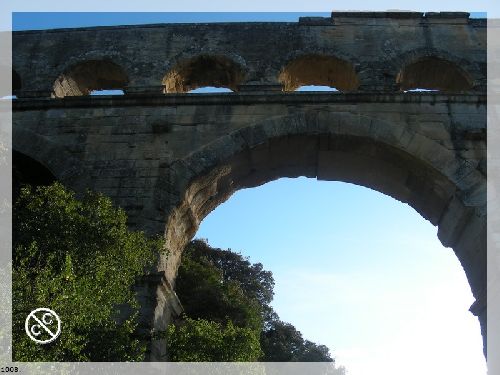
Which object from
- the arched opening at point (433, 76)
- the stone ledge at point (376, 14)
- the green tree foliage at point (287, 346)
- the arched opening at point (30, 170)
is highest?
the stone ledge at point (376, 14)

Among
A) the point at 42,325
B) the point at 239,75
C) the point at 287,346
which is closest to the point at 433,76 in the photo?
the point at 239,75

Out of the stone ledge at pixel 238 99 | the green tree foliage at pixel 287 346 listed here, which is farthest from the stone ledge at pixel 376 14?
the green tree foliage at pixel 287 346

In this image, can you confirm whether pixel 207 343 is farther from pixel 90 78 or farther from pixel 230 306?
pixel 230 306

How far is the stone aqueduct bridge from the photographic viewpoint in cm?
868

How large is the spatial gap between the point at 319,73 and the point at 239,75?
1.70 metres

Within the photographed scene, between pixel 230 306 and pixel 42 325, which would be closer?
pixel 42 325

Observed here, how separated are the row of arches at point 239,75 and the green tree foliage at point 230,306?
4.82m

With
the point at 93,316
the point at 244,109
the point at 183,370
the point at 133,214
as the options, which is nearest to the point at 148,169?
the point at 133,214

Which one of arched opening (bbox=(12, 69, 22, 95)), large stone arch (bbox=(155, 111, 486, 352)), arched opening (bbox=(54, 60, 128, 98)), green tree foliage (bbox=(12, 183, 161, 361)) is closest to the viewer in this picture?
green tree foliage (bbox=(12, 183, 161, 361))

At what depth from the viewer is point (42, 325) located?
4699 mm

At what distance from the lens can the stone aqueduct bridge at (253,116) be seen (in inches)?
342

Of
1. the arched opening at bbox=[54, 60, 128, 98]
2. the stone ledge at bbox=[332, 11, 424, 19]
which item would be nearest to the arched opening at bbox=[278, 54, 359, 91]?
the stone ledge at bbox=[332, 11, 424, 19]

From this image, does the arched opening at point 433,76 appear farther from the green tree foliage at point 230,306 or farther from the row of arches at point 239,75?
the green tree foliage at point 230,306

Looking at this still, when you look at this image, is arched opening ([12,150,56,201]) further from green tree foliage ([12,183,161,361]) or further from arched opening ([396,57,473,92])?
arched opening ([396,57,473,92])
